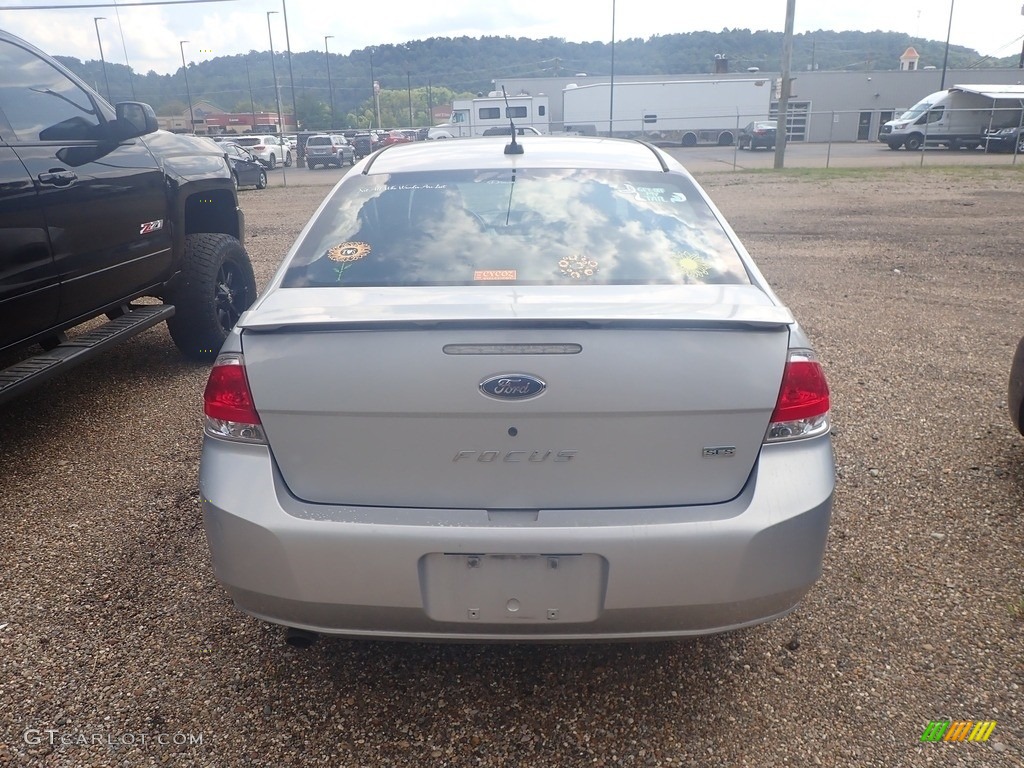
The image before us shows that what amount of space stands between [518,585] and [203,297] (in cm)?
Result: 414

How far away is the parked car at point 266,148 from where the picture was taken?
31453mm

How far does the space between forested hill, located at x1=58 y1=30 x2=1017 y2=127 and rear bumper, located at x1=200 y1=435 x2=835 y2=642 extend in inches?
2848

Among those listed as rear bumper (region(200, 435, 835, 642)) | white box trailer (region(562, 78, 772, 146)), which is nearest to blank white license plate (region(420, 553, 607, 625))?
rear bumper (region(200, 435, 835, 642))

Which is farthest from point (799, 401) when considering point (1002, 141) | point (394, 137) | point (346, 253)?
point (394, 137)

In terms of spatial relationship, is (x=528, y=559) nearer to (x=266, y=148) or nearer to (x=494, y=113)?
(x=266, y=148)

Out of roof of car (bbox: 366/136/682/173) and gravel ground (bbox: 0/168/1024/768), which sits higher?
roof of car (bbox: 366/136/682/173)

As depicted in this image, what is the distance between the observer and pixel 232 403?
2.17 metres

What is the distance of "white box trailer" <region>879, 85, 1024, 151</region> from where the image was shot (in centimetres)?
3183

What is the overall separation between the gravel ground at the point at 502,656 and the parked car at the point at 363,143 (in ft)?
113

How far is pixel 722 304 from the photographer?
2207 millimetres

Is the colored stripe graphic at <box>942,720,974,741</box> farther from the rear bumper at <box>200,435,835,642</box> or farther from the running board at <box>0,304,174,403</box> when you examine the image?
the running board at <box>0,304,174,403</box>

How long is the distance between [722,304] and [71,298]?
346cm

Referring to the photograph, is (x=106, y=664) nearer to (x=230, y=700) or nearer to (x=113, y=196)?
(x=230, y=700)

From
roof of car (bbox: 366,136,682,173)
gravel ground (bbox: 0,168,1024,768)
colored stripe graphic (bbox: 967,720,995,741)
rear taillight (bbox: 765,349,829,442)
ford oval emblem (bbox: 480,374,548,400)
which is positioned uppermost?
roof of car (bbox: 366,136,682,173)
